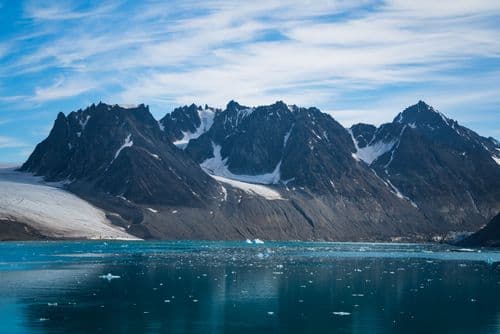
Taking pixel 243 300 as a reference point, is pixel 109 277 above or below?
above

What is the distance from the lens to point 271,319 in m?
50.0

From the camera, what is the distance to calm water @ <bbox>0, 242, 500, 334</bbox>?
4722cm

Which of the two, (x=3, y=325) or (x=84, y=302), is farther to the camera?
(x=84, y=302)

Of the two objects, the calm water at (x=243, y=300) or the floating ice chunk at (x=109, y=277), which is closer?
the calm water at (x=243, y=300)

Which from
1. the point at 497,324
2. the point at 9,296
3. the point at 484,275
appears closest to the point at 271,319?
the point at 497,324

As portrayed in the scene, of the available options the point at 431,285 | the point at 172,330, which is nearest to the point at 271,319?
the point at 172,330

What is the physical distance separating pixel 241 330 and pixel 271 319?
A: 508 centimetres

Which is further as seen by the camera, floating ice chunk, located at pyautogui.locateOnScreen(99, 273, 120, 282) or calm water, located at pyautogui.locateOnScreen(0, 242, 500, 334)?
floating ice chunk, located at pyautogui.locateOnScreen(99, 273, 120, 282)

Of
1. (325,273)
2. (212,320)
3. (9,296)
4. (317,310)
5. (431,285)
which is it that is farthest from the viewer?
(325,273)

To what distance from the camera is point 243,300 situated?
60.1m

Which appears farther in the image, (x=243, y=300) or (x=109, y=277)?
(x=109, y=277)

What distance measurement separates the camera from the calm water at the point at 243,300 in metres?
47.2

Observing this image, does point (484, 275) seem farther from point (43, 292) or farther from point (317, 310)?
point (43, 292)

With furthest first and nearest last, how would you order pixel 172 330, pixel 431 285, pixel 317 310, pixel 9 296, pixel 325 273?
1. pixel 325 273
2. pixel 431 285
3. pixel 9 296
4. pixel 317 310
5. pixel 172 330
